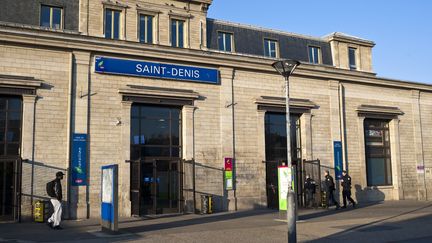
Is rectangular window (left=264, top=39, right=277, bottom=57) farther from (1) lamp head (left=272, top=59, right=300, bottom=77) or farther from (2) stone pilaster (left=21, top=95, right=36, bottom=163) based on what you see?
(2) stone pilaster (left=21, top=95, right=36, bottom=163)

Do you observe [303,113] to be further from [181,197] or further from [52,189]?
[52,189]

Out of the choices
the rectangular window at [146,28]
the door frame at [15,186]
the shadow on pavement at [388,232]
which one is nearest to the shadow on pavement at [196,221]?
the door frame at [15,186]

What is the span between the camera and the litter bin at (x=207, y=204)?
19.3 meters

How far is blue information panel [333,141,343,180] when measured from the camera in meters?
23.8

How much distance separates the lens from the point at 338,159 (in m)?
24.0

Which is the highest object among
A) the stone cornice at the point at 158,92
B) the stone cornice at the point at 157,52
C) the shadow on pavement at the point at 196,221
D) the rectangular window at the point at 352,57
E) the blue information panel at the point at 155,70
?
the rectangular window at the point at 352,57

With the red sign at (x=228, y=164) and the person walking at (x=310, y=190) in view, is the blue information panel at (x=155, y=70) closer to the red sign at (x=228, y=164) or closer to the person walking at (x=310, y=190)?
the red sign at (x=228, y=164)

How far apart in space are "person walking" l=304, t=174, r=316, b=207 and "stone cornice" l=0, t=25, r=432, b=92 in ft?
18.2

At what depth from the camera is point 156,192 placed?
19125 millimetres

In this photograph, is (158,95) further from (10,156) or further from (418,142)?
(418,142)

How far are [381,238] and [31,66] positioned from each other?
1364 cm

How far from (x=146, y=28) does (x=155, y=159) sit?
6238mm

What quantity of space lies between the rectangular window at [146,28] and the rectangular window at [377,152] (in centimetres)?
1317

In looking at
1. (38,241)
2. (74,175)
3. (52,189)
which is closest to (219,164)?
(74,175)
